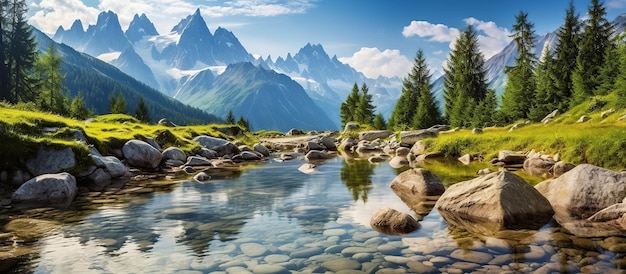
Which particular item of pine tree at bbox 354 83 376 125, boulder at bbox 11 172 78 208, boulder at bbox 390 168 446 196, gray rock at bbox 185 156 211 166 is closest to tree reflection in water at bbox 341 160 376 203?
boulder at bbox 390 168 446 196

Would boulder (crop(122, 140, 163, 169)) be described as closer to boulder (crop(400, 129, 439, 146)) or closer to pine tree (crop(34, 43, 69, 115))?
boulder (crop(400, 129, 439, 146))

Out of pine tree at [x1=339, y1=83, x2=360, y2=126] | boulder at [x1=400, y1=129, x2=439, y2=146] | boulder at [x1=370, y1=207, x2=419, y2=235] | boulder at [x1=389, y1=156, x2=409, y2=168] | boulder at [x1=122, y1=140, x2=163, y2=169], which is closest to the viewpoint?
boulder at [x1=370, y1=207, x2=419, y2=235]

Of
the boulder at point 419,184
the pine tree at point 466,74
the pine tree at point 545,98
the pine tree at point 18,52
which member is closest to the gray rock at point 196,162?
the boulder at point 419,184

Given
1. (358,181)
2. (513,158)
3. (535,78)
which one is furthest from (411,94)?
(358,181)

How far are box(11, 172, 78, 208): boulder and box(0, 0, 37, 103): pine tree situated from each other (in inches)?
2648

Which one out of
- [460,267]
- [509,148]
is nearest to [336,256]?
[460,267]

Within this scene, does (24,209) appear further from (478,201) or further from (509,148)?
(509,148)

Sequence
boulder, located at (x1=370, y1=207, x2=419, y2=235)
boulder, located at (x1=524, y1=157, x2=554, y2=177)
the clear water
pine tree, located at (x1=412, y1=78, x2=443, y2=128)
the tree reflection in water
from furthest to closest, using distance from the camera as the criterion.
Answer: pine tree, located at (x1=412, y1=78, x2=443, y2=128), boulder, located at (x1=524, y1=157, x2=554, y2=177), the tree reflection in water, boulder, located at (x1=370, y1=207, x2=419, y2=235), the clear water

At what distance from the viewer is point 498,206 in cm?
1080

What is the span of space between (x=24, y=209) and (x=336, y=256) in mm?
10481

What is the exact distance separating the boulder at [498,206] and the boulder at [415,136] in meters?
28.9

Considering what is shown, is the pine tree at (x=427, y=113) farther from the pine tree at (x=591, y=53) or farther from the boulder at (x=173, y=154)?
the boulder at (x=173, y=154)

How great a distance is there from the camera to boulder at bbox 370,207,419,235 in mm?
10438

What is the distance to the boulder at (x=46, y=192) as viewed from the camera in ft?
46.1
